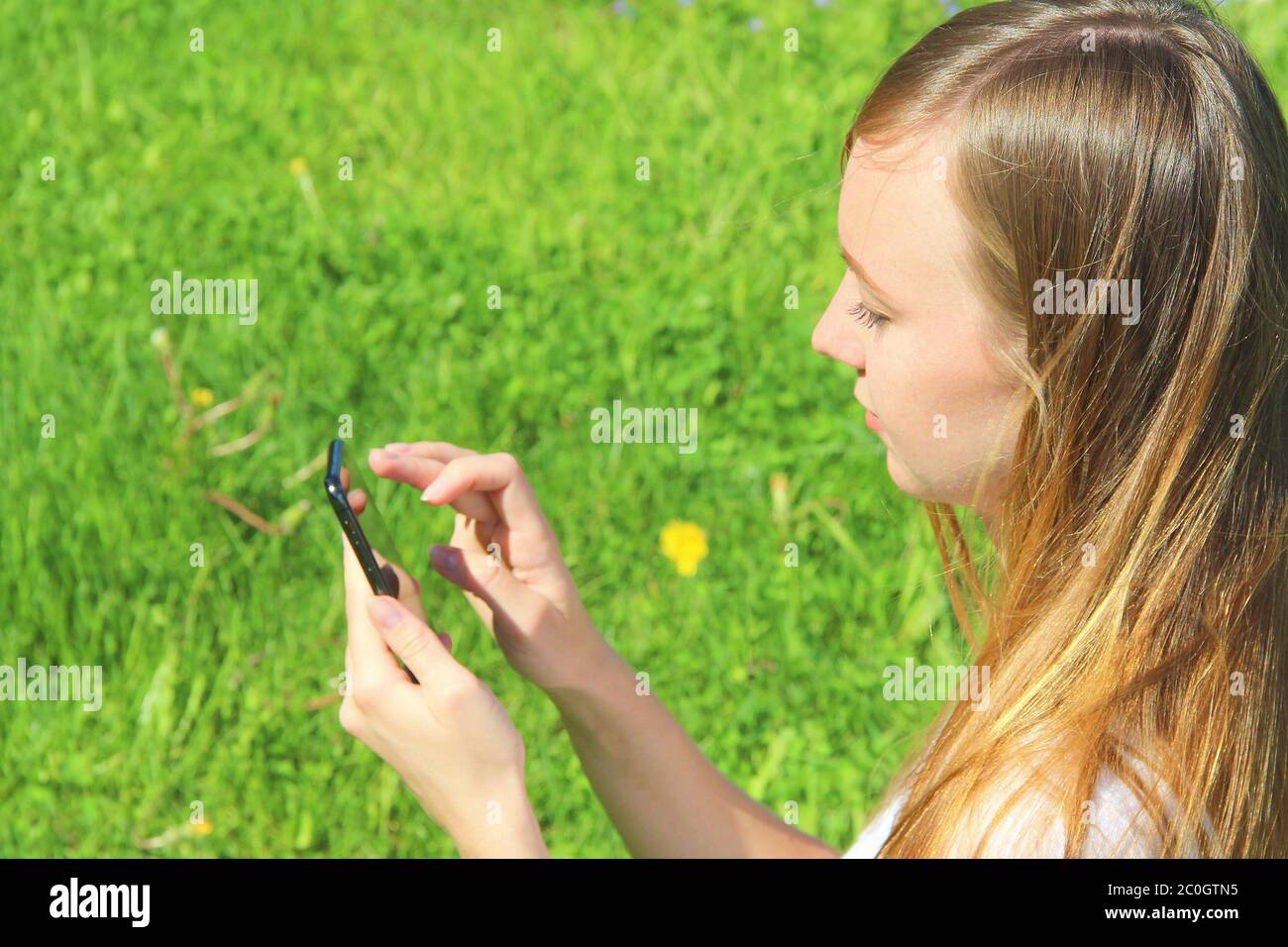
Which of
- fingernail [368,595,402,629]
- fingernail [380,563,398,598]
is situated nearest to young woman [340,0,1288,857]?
fingernail [368,595,402,629]

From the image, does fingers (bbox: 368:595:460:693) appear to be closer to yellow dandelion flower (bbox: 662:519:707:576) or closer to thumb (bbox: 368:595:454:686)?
thumb (bbox: 368:595:454:686)

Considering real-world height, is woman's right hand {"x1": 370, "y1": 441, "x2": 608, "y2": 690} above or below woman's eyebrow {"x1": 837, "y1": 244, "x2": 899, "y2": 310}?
below

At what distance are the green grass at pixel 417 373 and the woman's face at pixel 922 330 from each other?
1.12 meters

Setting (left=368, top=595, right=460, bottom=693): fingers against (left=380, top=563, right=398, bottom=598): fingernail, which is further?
(left=380, top=563, right=398, bottom=598): fingernail

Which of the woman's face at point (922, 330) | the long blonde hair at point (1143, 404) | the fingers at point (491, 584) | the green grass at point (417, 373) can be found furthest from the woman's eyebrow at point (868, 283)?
the green grass at point (417, 373)

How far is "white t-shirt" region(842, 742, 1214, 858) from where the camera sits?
4.12ft

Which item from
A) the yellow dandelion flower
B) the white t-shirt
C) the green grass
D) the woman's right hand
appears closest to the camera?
the white t-shirt

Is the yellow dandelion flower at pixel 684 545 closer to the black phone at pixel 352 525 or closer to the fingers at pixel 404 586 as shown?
the fingers at pixel 404 586

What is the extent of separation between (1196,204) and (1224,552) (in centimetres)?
37

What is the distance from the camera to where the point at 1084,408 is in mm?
1452

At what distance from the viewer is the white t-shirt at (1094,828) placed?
1.26m

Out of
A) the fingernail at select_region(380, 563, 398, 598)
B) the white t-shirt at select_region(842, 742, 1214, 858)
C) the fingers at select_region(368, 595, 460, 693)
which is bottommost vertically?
the white t-shirt at select_region(842, 742, 1214, 858)

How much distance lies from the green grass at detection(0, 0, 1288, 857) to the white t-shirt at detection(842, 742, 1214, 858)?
118 centimetres

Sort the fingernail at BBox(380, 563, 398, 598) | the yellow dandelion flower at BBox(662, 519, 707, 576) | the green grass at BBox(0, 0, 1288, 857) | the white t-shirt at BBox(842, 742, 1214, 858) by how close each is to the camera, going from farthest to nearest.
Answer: the yellow dandelion flower at BBox(662, 519, 707, 576) < the green grass at BBox(0, 0, 1288, 857) < the fingernail at BBox(380, 563, 398, 598) < the white t-shirt at BBox(842, 742, 1214, 858)
